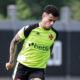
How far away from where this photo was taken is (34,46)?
7391 millimetres

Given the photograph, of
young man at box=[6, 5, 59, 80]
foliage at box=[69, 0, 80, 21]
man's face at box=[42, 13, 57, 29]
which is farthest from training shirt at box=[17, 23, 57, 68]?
foliage at box=[69, 0, 80, 21]

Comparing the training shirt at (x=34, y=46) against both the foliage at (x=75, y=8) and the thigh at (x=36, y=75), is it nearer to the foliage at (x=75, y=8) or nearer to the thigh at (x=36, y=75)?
the thigh at (x=36, y=75)

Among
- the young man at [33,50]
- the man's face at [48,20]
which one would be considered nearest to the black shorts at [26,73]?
the young man at [33,50]

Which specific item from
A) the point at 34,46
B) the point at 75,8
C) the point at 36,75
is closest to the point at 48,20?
the point at 34,46

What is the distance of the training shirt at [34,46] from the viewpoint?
7.38 metres

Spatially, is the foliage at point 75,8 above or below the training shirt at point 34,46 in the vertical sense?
below

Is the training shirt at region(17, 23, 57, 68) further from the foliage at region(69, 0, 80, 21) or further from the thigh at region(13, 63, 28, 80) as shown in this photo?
the foliage at region(69, 0, 80, 21)

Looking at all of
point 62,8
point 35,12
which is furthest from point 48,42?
point 35,12

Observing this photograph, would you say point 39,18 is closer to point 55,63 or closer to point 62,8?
point 62,8

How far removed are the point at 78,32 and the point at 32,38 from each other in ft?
27.0

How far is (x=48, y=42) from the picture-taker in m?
7.50

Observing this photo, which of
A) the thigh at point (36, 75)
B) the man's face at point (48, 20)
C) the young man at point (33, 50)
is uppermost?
the man's face at point (48, 20)

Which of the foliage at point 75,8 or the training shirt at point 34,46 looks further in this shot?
the foliage at point 75,8

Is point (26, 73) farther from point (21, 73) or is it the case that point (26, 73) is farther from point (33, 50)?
point (33, 50)
